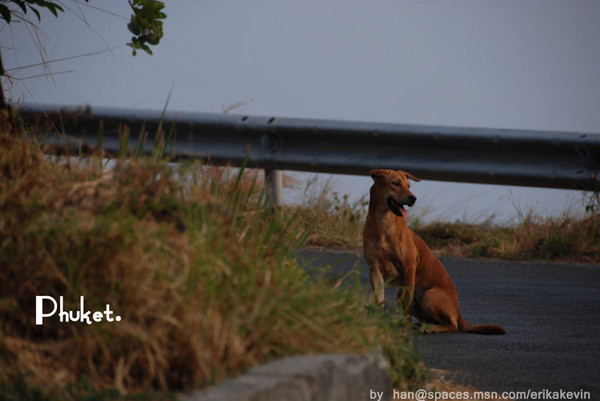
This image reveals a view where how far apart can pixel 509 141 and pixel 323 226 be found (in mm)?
2506

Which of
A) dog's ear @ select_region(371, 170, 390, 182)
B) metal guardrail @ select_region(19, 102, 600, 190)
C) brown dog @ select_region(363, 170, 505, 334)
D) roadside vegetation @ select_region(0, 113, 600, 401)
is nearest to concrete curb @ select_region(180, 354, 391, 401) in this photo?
roadside vegetation @ select_region(0, 113, 600, 401)

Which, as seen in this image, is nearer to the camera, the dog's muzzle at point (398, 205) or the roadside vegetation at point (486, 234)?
the dog's muzzle at point (398, 205)

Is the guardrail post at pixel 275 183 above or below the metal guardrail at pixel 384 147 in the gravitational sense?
below

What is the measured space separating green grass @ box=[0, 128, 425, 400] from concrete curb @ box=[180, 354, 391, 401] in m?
0.09

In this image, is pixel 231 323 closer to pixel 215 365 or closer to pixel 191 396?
pixel 215 365

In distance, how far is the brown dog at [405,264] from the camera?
527 centimetres

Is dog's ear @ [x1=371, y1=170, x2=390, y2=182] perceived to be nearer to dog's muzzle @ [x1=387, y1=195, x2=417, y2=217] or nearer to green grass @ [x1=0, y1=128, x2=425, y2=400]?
dog's muzzle @ [x1=387, y1=195, x2=417, y2=217]

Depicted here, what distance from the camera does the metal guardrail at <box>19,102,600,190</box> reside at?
771 cm

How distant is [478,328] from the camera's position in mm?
5109

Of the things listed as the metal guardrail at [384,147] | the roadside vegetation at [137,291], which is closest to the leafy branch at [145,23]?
the roadside vegetation at [137,291]

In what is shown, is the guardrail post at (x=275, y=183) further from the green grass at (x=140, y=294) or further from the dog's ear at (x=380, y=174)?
the green grass at (x=140, y=294)

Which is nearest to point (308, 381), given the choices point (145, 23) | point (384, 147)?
point (145, 23)

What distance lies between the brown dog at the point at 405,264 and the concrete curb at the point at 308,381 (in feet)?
8.83

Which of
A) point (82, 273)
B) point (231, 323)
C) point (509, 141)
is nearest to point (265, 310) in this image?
point (231, 323)
